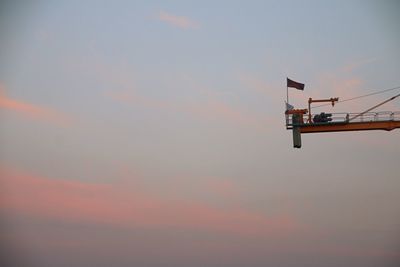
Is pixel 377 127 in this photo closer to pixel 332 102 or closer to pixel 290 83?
pixel 332 102

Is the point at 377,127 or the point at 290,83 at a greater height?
the point at 290,83

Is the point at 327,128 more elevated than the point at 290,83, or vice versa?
the point at 290,83

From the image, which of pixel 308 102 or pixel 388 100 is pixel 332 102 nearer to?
pixel 308 102

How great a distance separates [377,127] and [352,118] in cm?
295

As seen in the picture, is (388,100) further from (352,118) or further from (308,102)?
(308,102)

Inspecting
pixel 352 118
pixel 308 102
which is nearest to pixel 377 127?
pixel 352 118

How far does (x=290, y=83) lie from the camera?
2302 inches

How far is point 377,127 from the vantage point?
57.9 metres

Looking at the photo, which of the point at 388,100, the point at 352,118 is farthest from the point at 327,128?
the point at 388,100

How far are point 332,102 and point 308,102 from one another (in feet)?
9.43

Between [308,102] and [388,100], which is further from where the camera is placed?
[388,100]

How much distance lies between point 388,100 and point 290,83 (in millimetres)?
11357

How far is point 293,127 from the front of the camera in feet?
184

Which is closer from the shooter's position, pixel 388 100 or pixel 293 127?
pixel 293 127
